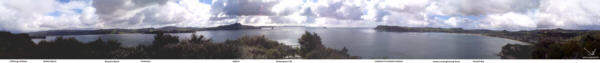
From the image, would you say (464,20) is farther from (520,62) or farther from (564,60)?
(564,60)

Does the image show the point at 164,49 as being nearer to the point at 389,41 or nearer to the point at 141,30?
the point at 141,30

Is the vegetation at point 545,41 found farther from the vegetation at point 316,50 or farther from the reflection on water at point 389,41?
the vegetation at point 316,50

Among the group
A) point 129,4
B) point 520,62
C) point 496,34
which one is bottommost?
point 520,62

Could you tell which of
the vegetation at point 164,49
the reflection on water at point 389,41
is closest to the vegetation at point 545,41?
the reflection on water at point 389,41

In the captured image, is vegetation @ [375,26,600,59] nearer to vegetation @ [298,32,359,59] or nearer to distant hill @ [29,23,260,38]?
vegetation @ [298,32,359,59]

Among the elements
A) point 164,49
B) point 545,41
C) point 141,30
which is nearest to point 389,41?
point 545,41

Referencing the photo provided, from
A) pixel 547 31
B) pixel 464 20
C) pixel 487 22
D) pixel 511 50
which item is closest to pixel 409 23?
pixel 464 20

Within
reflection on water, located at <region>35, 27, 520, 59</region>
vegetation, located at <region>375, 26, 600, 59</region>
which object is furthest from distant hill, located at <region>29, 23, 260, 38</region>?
vegetation, located at <region>375, 26, 600, 59</region>

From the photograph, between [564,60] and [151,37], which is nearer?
[564,60]
